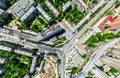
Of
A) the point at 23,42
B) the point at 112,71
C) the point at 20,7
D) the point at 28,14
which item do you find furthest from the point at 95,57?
the point at 20,7

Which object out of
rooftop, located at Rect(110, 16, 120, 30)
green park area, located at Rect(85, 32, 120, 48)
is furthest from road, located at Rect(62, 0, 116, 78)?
rooftop, located at Rect(110, 16, 120, 30)

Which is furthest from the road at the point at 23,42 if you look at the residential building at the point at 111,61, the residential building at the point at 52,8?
the residential building at the point at 111,61

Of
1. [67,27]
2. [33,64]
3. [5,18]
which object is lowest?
[33,64]

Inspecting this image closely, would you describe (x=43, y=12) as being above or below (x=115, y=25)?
above

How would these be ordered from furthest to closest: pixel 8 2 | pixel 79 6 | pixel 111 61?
pixel 8 2 → pixel 79 6 → pixel 111 61

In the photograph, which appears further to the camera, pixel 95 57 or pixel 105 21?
pixel 105 21

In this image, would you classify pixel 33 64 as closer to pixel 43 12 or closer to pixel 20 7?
pixel 43 12
